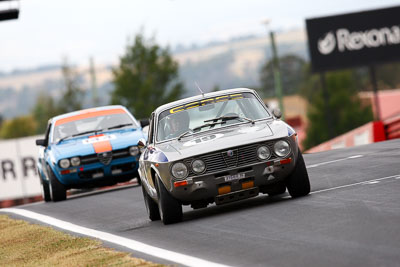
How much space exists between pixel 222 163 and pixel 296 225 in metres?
1.89

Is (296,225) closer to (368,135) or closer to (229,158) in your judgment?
(229,158)

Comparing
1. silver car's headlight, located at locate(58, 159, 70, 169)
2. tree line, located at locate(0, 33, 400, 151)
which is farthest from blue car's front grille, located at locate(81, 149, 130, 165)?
tree line, located at locate(0, 33, 400, 151)

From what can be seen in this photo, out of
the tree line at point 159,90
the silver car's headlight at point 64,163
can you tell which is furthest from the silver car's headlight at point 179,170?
the tree line at point 159,90

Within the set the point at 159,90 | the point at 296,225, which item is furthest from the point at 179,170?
the point at 159,90

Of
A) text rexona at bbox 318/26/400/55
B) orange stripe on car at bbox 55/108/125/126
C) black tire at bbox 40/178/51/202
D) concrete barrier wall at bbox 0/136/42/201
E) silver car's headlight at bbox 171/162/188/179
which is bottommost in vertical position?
concrete barrier wall at bbox 0/136/42/201

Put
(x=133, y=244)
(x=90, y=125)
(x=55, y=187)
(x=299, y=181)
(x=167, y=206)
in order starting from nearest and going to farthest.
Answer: (x=133, y=244) → (x=167, y=206) → (x=299, y=181) → (x=55, y=187) → (x=90, y=125)

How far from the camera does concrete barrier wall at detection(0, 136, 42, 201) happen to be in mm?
38969

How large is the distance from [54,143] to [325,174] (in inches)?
255

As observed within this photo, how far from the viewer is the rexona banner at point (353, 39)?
4038cm

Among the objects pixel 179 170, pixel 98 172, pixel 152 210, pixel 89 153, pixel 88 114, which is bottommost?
pixel 98 172

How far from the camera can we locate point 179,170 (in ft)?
36.0

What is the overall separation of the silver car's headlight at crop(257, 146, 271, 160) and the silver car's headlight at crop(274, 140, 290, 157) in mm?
91

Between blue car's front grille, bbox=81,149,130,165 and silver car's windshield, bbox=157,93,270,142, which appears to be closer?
silver car's windshield, bbox=157,93,270,142

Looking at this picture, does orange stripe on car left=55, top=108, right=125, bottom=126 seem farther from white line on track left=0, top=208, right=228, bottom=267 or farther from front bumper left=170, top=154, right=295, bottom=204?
front bumper left=170, top=154, right=295, bottom=204
